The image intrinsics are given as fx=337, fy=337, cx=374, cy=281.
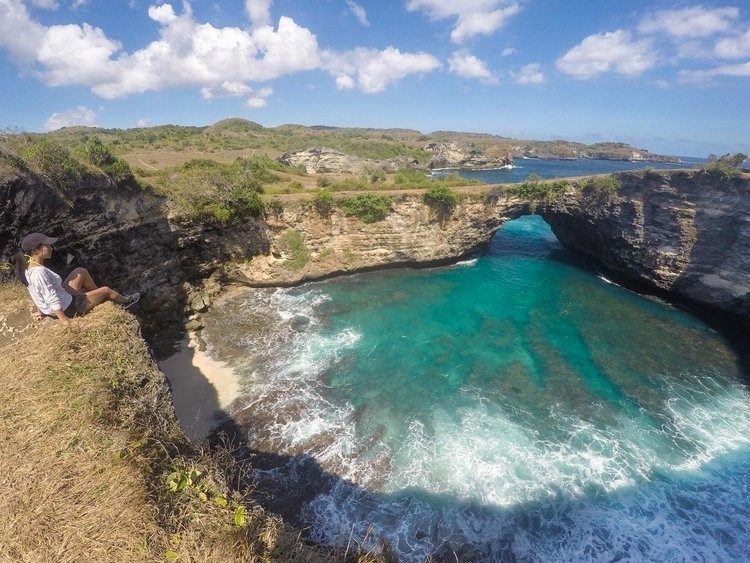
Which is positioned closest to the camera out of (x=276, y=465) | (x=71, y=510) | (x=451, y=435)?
(x=71, y=510)

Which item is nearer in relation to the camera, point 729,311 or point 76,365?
point 76,365

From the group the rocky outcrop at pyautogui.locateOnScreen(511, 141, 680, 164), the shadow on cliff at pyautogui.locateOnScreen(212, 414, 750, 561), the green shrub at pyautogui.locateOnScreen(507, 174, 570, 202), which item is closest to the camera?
the shadow on cliff at pyautogui.locateOnScreen(212, 414, 750, 561)

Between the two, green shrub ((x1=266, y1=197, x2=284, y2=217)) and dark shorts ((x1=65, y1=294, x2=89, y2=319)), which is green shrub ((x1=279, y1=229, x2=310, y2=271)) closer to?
green shrub ((x1=266, y1=197, x2=284, y2=217))

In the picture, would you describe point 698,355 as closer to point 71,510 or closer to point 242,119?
point 71,510

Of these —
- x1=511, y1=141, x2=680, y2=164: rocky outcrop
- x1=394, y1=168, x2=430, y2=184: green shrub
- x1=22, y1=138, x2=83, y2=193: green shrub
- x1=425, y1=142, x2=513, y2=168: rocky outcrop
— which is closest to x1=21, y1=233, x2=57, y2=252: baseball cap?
x1=22, y1=138, x2=83, y2=193: green shrub

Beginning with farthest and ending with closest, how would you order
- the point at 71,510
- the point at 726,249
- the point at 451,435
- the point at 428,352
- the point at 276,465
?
the point at 726,249
the point at 428,352
the point at 451,435
the point at 276,465
the point at 71,510

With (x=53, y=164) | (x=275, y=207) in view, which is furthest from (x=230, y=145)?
(x=53, y=164)

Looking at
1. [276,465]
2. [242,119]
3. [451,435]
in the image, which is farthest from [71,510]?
[242,119]
